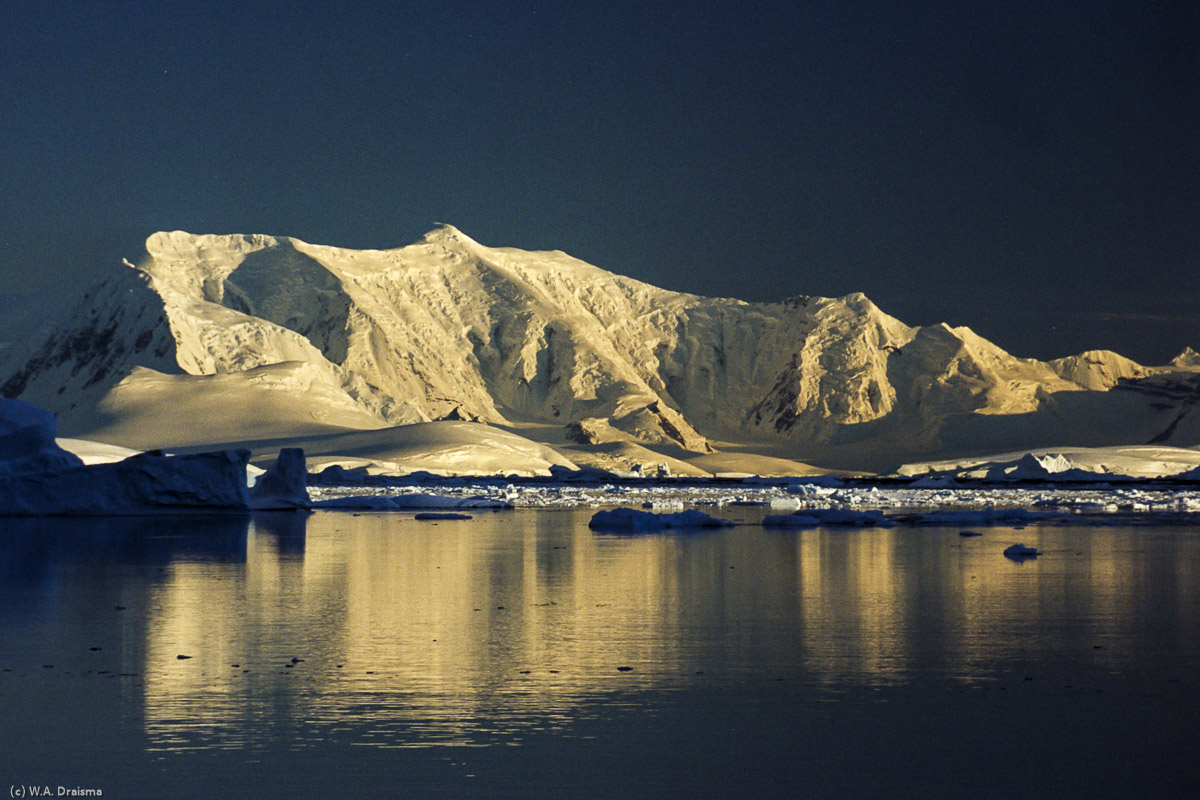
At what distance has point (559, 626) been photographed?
1889 cm

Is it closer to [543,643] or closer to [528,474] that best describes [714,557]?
[543,643]

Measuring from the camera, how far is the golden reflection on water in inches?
525

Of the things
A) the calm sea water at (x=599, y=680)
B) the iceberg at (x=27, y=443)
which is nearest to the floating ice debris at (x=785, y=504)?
the iceberg at (x=27, y=443)

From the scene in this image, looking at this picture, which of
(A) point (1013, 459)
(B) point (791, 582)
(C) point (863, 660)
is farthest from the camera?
(A) point (1013, 459)

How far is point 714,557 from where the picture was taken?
3195 centimetres

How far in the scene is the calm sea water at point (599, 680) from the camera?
10664mm

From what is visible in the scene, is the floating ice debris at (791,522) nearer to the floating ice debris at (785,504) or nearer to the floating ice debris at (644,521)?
the floating ice debris at (644,521)

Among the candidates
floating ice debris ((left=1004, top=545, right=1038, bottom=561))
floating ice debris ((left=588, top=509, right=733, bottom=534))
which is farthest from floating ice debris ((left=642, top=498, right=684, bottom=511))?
floating ice debris ((left=1004, top=545, right=1038, bottom=561))

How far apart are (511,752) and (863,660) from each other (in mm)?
6157

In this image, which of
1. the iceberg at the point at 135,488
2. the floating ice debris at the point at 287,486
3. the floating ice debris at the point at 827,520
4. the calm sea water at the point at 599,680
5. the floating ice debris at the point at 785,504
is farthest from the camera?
the floating ice debris at the point at 785,504

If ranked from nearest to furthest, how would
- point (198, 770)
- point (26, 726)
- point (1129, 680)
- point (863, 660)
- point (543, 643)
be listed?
point (198, 770) → point (26, 726) → point (1129, 680) → point (863, 660) → point (543, 643)

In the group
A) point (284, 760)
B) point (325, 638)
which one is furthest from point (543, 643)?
point (284, 760)

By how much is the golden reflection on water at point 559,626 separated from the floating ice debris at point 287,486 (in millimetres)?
25700

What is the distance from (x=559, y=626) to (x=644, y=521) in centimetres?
2505
